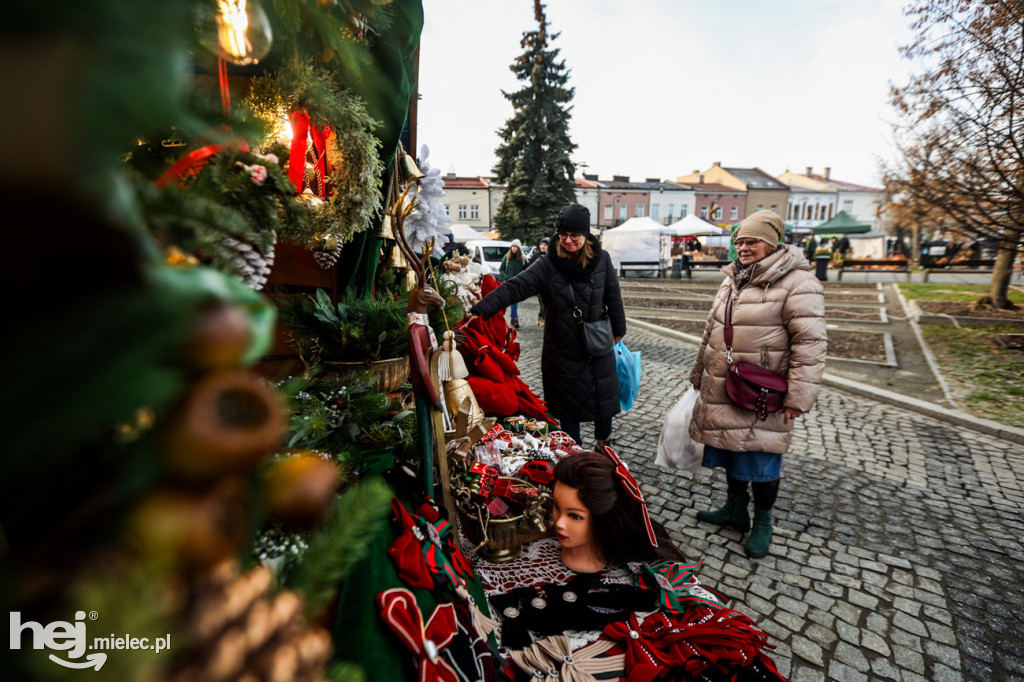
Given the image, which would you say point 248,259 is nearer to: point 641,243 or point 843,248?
point 641,243

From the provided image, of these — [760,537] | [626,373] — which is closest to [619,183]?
[626,373]

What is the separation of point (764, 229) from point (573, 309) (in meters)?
1.36

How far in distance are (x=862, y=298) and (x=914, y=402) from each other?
10.5 meters

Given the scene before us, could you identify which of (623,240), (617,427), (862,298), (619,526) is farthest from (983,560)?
(623,240)

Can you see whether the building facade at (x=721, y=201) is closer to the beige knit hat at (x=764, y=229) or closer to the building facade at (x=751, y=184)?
the building facade at (x=751, y=184)

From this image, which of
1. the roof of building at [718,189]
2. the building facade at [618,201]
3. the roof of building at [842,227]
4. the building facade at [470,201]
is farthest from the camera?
the roof of building at [718,189]

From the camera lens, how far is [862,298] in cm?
1393

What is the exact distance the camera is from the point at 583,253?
342 cm

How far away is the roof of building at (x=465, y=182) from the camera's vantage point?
133ft

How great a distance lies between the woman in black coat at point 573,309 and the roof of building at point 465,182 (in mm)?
38692

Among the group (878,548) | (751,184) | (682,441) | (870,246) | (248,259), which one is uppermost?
(751,184)

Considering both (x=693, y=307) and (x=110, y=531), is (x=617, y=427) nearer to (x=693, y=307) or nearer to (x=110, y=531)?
(x=110, y=531)

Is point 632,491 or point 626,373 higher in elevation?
point 626,373


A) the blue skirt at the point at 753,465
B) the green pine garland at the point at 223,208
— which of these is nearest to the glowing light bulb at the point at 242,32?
the green pine garland at the point at 223,208
